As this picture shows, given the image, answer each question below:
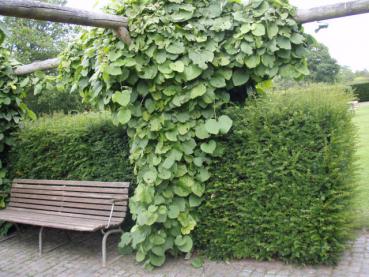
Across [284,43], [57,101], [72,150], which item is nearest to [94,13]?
[284,43]

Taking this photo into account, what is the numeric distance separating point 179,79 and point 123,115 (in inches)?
27.6

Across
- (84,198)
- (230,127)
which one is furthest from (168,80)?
(84,198)

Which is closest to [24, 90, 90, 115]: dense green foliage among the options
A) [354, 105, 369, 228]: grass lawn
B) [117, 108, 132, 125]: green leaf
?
[354, 105, 369, 228]: grass lawn

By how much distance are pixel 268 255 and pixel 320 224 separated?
2.16 feet

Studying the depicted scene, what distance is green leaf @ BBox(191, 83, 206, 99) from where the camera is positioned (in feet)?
12.5

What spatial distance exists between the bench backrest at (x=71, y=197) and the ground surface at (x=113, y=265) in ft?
1.53

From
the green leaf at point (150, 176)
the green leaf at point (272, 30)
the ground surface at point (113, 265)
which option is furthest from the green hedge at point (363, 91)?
the green leaf at point (150, 176)

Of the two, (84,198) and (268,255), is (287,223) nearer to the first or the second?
(268,255)

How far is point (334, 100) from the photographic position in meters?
3.64

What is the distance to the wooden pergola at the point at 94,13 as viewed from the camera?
2.84 metres

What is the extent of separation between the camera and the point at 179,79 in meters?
3.83

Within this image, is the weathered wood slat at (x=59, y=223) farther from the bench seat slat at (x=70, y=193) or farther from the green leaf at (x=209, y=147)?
the green leaf at (x=209, y=147)

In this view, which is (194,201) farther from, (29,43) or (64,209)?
(29,43)

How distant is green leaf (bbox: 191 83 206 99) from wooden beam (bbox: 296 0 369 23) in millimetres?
1173
